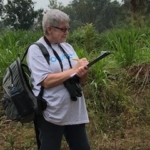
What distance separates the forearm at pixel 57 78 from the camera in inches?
112

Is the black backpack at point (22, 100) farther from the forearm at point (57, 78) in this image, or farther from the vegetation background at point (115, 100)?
the vegetation background at point (115, 100)

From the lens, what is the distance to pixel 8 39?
327 inches

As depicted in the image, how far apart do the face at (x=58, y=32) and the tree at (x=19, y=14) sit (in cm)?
2757

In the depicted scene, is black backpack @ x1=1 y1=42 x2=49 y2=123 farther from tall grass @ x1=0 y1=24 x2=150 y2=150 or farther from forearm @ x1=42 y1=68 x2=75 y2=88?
tall grass @ x1=0 y1=24 x2=150 y2=150

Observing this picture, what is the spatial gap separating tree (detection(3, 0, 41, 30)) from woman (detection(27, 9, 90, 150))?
27.6m

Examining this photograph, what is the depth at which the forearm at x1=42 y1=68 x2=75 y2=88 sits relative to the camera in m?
2.85

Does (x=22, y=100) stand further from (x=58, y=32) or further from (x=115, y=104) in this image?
(x=115, y=104)

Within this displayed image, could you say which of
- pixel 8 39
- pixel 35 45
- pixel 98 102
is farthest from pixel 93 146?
pixel 8 39

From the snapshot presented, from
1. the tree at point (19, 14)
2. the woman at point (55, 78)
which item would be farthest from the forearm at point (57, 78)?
the tree at point (19, 14)

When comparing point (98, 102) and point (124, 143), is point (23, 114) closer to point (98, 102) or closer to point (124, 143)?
point (124, 143)

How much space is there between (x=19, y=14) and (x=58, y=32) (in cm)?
2942

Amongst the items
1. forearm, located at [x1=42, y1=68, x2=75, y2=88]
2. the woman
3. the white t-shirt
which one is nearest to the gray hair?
the woman

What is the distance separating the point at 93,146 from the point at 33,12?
29822 mm

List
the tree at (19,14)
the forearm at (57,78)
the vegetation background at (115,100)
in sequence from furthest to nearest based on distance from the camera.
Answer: the tree at (19,14) → the vegetation background at (115,100) → the forearm at (57,78)
